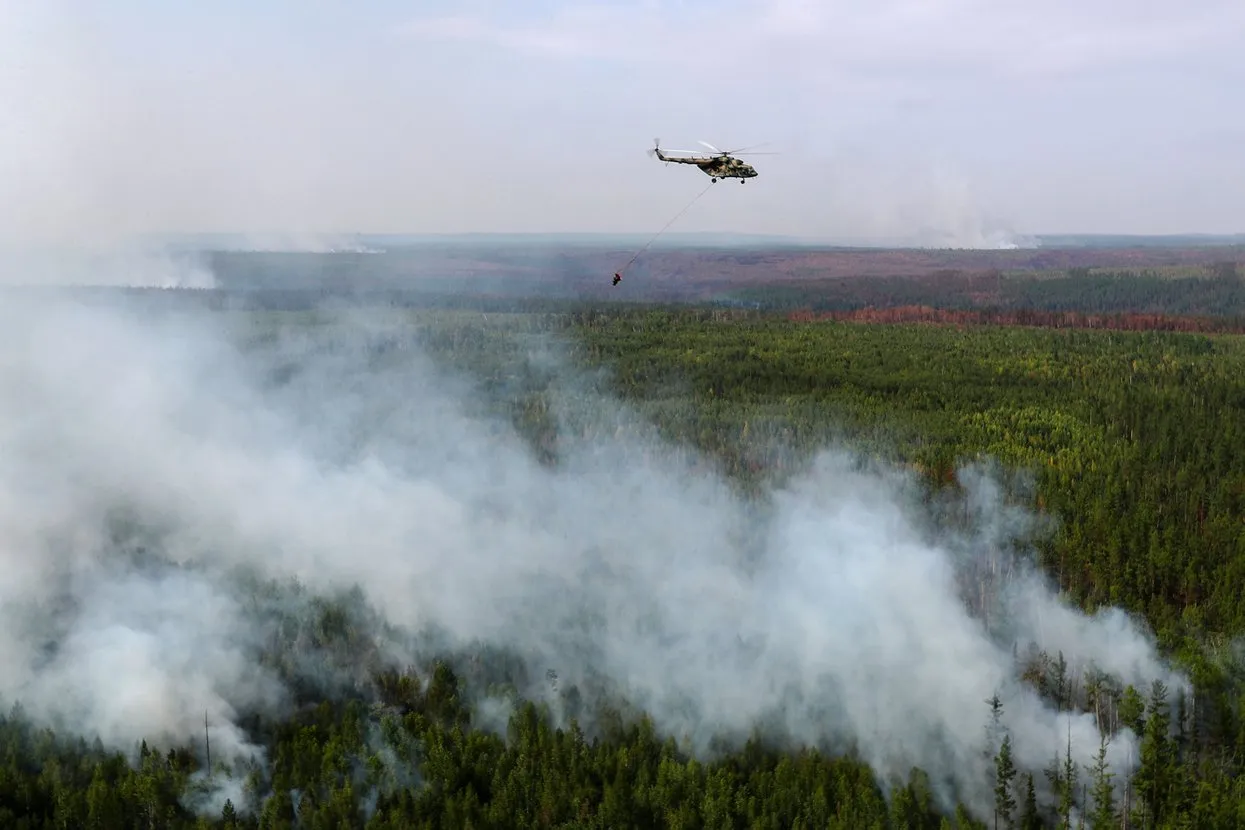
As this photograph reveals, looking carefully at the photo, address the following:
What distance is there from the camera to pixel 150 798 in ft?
209

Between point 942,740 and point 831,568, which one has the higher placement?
point 831,568

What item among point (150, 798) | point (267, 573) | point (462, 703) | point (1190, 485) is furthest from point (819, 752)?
point (1190, 485)

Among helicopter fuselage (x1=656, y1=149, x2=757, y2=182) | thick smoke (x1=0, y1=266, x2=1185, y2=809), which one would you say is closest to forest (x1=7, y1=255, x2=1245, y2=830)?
thick smoke (x1=0, y1=266, x2=1185, y2=809)

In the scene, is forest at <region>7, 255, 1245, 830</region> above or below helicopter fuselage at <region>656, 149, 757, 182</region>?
below

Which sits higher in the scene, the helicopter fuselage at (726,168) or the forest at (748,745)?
the helicopter fuselage at (726,168)

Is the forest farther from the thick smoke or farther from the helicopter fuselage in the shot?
the helicopter fuselage

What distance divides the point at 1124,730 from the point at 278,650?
61.6 meters

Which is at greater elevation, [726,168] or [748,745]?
[726,168]

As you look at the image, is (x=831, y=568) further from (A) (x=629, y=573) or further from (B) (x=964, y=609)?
(A) (x=629, y=573)

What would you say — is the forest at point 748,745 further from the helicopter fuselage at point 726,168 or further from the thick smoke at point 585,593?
the helicopter fuselage at point 726,168

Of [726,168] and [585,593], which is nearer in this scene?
[726,168]

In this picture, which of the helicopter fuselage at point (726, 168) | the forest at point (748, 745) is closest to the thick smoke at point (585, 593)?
the forest at point (748, 745)

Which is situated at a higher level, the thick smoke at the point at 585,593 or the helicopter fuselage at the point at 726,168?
the helicopter fuselage at the point at 726,168

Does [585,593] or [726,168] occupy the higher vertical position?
[726,168]
